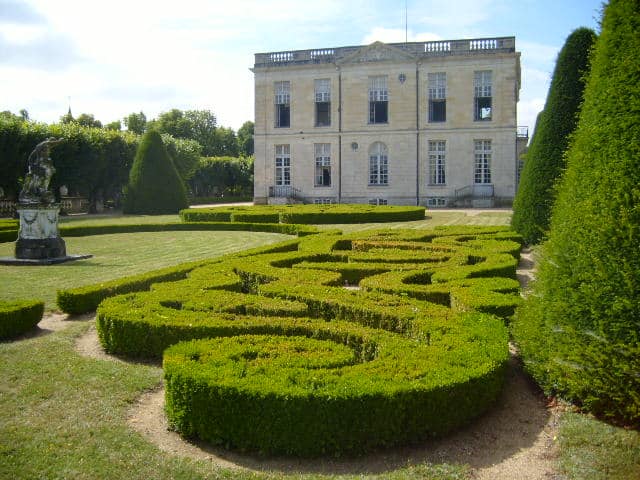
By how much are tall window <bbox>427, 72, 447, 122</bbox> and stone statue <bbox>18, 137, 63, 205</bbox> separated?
89.0 feet

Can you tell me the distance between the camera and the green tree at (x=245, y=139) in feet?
249

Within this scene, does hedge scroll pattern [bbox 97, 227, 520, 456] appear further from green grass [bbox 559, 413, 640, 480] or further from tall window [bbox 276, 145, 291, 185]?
tall window [bbox 276, 145, 291, 185]

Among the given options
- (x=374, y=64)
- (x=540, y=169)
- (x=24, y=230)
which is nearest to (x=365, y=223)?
(x=540, y=169)

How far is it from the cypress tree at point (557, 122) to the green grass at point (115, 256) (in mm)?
6847

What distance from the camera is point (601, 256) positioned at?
4.21m

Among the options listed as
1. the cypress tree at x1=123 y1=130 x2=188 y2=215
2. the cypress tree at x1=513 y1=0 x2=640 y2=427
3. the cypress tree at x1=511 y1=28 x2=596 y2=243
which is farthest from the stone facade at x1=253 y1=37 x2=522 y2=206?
the cypress tree at x1=513 y1=0 x2=640 y2=427

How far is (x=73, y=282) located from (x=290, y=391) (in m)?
7.61

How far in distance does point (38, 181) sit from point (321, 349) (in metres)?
10.5

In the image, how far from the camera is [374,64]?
3741 cm

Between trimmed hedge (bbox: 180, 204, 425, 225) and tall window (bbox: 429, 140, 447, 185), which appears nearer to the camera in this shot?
trimmed hedge (bbox: 180, 204, 425, 225)

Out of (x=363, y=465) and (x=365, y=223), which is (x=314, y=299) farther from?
(x=365, y=223)

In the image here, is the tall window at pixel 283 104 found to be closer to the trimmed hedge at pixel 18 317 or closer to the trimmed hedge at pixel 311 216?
the trimmed hedge at pixel 311 216

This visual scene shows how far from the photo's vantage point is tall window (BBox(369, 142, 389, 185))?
37.6 meters

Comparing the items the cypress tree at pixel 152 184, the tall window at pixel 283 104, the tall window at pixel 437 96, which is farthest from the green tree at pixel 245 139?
the cypress tree at pixel 152 184
